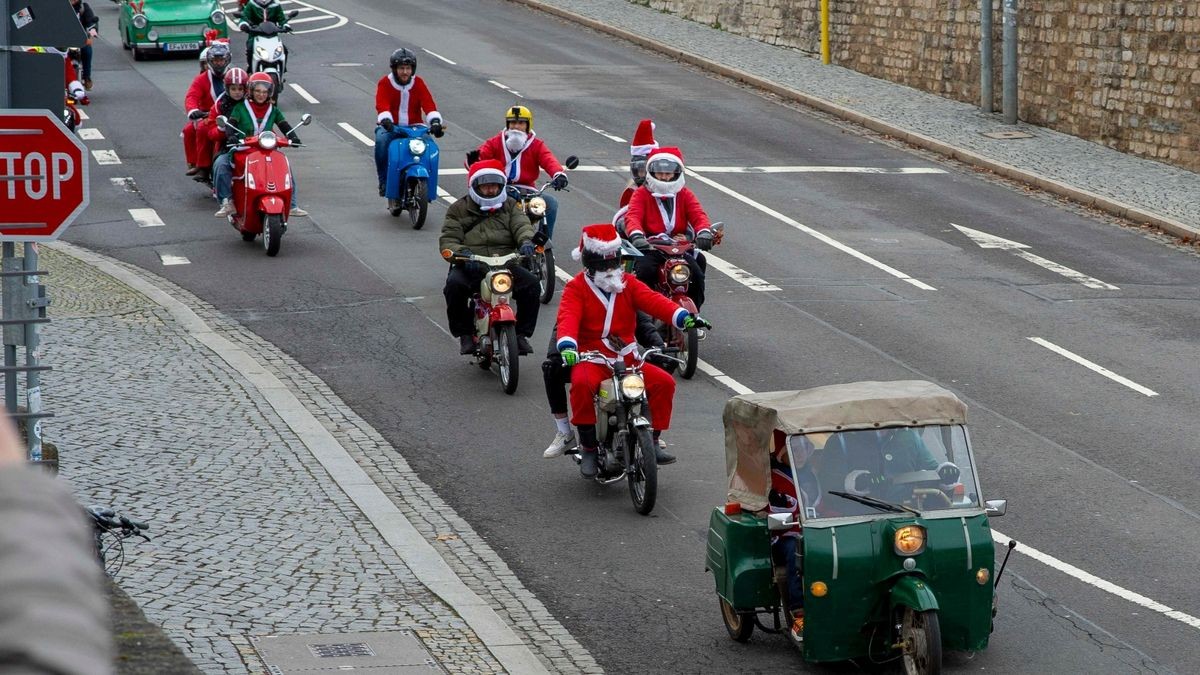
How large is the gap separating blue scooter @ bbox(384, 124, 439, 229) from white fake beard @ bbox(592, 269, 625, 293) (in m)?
8.93

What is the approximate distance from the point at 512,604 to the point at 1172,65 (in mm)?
19477

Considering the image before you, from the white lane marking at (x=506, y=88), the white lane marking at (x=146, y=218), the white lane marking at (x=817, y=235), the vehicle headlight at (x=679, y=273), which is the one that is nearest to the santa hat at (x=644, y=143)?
the vehicle headlight at (x=679, y=273)

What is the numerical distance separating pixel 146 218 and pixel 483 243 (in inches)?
324

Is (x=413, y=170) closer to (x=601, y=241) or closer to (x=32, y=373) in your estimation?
(x=601, y=241)

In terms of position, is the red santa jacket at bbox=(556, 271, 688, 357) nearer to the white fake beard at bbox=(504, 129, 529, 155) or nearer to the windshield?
the windshield

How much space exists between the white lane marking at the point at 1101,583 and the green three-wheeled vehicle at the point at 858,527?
1146 mm

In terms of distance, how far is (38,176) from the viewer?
25.6 feet

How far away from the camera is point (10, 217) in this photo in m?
7.76

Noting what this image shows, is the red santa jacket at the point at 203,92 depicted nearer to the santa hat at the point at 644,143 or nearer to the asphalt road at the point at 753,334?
the asphalt road at the point at 753,334

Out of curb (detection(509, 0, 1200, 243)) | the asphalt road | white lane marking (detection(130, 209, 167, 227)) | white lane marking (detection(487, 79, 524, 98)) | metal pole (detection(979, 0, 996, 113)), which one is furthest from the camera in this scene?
white lane marking (detection(487, 79, 524, 98))

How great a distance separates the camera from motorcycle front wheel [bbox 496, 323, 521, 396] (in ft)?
46.0

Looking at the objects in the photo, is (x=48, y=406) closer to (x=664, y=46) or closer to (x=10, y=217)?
(x=10, y=217)

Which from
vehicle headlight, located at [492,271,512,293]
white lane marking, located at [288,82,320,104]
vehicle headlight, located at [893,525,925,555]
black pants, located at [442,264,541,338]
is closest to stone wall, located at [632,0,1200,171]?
white lane marking, located at [288,82,320,104]

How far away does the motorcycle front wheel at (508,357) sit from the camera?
551 inches
